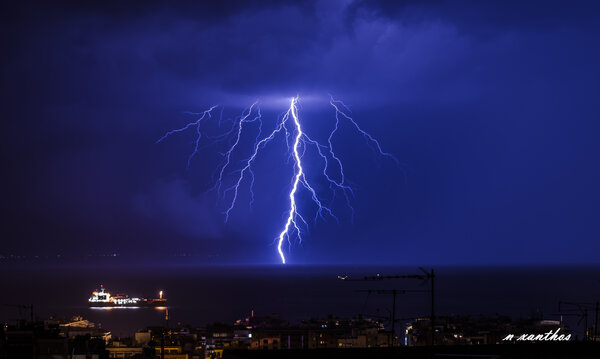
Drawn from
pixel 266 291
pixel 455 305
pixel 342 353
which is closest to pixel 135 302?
pixel 266 291

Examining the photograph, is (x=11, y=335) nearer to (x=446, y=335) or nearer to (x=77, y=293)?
(x=446, y=335)

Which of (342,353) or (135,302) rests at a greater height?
(342,353)

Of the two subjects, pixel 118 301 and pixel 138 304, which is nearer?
pixel 138 304

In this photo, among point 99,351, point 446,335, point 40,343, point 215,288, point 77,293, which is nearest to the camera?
point 40,343

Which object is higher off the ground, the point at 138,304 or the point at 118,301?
the point at 118,301

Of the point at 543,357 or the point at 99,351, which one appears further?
the point at 99,351

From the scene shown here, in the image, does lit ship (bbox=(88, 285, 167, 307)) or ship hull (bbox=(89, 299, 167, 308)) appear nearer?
ship hull (bbox=(89, 299, 167, 308))

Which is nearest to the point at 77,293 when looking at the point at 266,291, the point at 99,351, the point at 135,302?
the point at 135,302

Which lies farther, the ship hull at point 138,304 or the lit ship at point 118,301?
the lit ship at point 118,301

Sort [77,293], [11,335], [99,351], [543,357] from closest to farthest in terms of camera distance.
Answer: [543,357] → [11,335] → [99,351] → [77,293]
